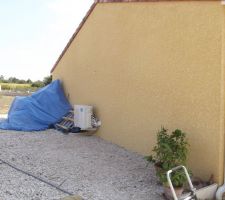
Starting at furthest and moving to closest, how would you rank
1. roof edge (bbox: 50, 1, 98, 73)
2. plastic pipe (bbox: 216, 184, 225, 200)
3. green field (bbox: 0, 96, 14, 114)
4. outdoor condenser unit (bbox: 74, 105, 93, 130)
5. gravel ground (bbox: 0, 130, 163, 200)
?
green field (bbox: 0, 96, 14, 114)
roof edge (bbox: 50, 1, 98, 73)
outdoor condenser unit (bbox: 74, 105, 93, 130)
plastic pipe (bbox: 216, 184, 225, 200)
gravel ground (bbox: 0, 130, 163, 200)

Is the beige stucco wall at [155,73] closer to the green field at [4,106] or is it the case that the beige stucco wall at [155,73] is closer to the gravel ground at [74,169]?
the gravel ground at [74,169]

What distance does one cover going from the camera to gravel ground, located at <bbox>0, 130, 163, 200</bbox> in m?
6.88

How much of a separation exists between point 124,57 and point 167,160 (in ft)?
13.6

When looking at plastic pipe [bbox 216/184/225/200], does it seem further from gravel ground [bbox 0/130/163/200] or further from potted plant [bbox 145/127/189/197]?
gravel ground [bbox 0/130/163/200]

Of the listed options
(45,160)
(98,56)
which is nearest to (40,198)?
(45,160)

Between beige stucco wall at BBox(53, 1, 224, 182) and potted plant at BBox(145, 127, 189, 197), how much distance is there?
1.84 feet

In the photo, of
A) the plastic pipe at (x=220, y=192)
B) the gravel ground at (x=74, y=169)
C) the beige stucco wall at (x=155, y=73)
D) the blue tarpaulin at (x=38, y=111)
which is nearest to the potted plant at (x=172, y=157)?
the gravel ground at (x=74, y=169)

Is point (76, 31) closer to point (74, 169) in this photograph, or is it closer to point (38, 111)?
point (38, 111)

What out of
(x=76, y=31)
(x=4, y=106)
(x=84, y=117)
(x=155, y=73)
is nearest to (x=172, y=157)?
(x=155, y=73)

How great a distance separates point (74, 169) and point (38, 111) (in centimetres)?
531

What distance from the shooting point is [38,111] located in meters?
13.2

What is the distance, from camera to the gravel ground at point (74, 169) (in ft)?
22.6

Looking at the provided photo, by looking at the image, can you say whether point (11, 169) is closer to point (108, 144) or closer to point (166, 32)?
point (108, 144)

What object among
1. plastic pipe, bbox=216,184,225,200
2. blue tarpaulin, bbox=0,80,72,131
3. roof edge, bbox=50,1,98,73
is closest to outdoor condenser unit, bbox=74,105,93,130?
blue tarpaulin, bbox=0,80,72,131
